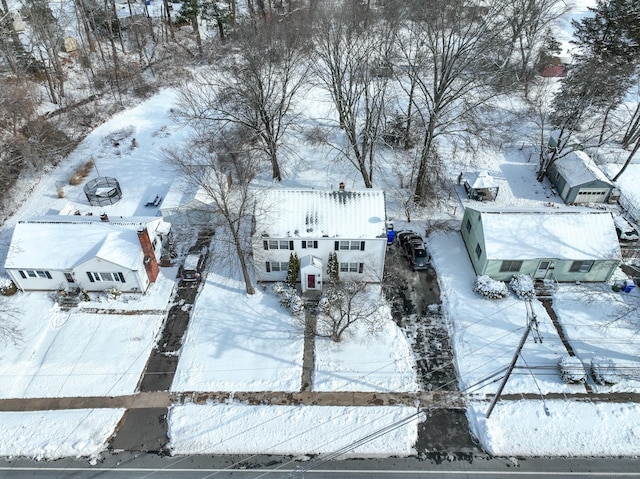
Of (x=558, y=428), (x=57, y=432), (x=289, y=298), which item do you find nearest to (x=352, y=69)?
(x=289, y=298)

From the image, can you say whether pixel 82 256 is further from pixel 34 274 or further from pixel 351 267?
pixel 351 267

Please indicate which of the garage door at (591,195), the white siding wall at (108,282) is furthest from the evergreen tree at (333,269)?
the garage door at (591,195)

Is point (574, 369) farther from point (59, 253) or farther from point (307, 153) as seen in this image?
point (59, 253)

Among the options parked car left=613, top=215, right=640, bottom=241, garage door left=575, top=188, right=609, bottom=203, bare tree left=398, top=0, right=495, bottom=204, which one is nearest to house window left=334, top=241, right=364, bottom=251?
bare tree left=398, top=0, right=495, bottom=204

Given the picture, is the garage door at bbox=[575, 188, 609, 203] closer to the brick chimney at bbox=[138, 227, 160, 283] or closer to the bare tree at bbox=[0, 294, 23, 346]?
the brick chimney at bbox=[138, 227, 160, 283]

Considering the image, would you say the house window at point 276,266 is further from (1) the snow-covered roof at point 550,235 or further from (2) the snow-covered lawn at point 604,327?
(2) the snow-covered lawn at point 604,327
